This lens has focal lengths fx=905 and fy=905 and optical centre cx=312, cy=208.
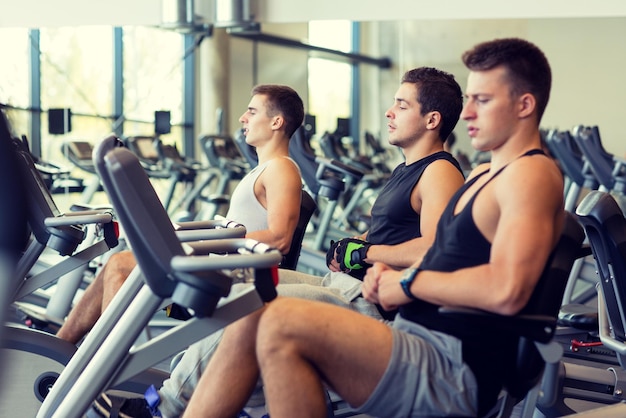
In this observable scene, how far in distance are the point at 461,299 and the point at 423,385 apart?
0.20 meters

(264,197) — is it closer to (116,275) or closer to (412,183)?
(116,275)

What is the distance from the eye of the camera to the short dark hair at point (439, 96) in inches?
108

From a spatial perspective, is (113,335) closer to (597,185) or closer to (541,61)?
(541,61)

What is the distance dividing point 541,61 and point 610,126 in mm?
8559

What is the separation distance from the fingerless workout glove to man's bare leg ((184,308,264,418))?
670 mm

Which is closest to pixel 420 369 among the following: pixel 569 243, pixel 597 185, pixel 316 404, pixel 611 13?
pixel 316 404

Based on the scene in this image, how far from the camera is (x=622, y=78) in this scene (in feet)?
32.7

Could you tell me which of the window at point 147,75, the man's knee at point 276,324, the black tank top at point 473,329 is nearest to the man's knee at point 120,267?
the man's knee at point 276,324

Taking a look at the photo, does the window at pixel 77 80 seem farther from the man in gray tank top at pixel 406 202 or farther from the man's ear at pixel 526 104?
the man's ear at pixel 526 104

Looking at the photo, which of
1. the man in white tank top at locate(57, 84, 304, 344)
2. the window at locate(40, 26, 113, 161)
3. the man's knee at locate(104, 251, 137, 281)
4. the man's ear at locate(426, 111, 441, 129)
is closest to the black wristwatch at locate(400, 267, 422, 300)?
the man's ear at locate(426, 111, 441, 129)

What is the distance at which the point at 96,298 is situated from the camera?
3.06 meters

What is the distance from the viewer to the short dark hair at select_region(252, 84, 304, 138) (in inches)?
133

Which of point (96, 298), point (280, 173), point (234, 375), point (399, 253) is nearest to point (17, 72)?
point (96, 298)

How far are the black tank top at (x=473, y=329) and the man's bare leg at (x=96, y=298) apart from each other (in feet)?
4.33
